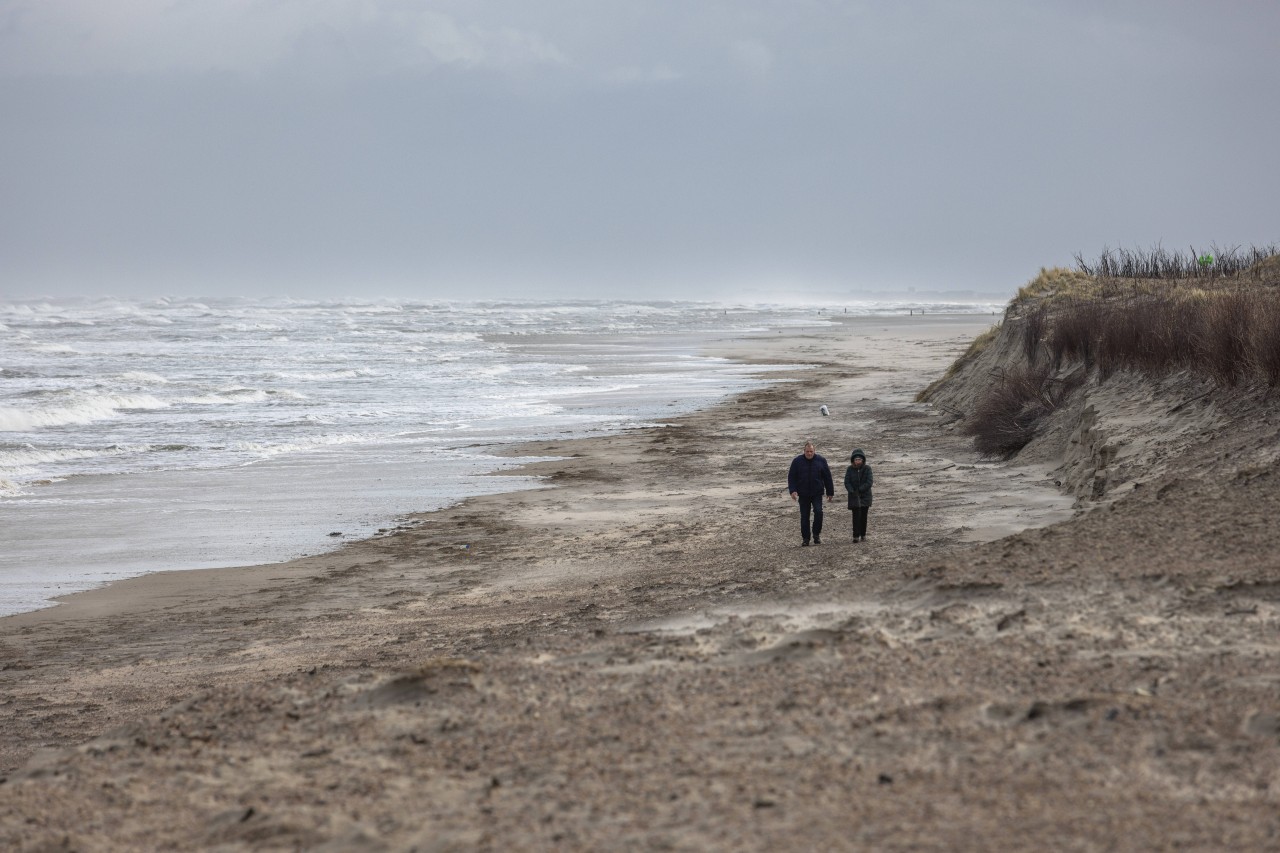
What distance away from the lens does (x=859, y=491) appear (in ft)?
41.8

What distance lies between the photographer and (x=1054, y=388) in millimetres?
20281

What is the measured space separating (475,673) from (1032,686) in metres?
3.16

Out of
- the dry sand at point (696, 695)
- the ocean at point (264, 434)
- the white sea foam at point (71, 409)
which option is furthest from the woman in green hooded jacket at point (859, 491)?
the white sea foam at point (71, 409)

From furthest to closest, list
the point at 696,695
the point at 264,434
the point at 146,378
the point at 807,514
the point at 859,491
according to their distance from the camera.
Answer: the point at 146,378 < the point at 264,434 < the point at 807,514 < the point at 859,491 < the point at 696,695

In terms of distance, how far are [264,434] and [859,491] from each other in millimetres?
14741

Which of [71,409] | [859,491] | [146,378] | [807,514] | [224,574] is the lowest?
[224,574]

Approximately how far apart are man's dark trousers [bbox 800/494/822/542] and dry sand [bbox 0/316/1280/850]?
292 mm

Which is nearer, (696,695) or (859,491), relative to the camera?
(696,695)

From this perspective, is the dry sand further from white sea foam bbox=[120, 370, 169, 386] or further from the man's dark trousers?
white sea foam bbox=[120, 370, 169, 386]

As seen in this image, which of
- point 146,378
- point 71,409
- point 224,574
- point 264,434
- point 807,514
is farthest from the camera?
point 146,378

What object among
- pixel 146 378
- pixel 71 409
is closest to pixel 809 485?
pixel 71 409

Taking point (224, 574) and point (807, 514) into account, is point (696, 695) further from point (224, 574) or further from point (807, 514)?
point (224, 574)

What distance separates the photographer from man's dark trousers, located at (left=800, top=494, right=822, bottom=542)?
41.9ft

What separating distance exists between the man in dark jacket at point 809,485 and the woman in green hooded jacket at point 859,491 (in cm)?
21
